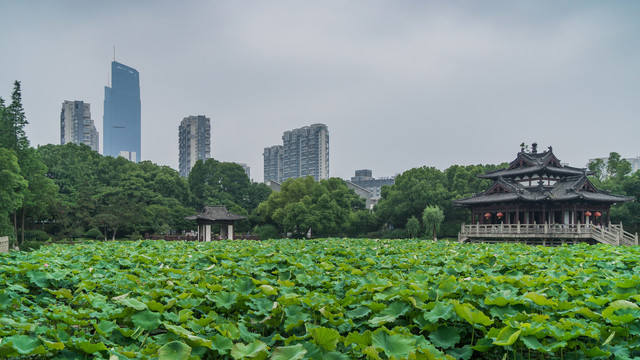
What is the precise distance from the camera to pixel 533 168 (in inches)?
1033

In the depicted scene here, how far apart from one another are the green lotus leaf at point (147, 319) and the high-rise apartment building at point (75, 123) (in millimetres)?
107705

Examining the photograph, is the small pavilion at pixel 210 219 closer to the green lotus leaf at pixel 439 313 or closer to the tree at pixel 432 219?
the tree at pixel 432 219

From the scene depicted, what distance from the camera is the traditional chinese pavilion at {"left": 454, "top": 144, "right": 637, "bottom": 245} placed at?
2288 cm

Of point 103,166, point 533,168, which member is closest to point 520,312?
point 533,168

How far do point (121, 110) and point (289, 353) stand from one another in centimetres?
19154

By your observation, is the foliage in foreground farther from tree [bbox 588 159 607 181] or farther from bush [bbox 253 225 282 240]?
tree [bbox 588 159 607 181]

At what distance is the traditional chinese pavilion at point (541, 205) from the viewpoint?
2288cm

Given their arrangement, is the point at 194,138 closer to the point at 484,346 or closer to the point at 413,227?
the point at 413,227

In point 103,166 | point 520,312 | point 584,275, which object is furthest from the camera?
point 103,166

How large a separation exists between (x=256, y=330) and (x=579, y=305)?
226cm

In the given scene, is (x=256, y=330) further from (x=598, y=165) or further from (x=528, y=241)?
(x=598, y=165)

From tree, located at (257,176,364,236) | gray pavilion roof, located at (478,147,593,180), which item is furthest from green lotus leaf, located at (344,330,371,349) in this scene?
tree, located at (257,176,364,236)

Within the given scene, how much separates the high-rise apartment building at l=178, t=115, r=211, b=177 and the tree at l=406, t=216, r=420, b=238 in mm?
71644

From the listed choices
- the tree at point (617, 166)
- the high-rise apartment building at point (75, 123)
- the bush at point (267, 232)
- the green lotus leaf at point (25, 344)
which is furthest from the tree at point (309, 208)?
the high-rise apartment building at point (75, 123)
